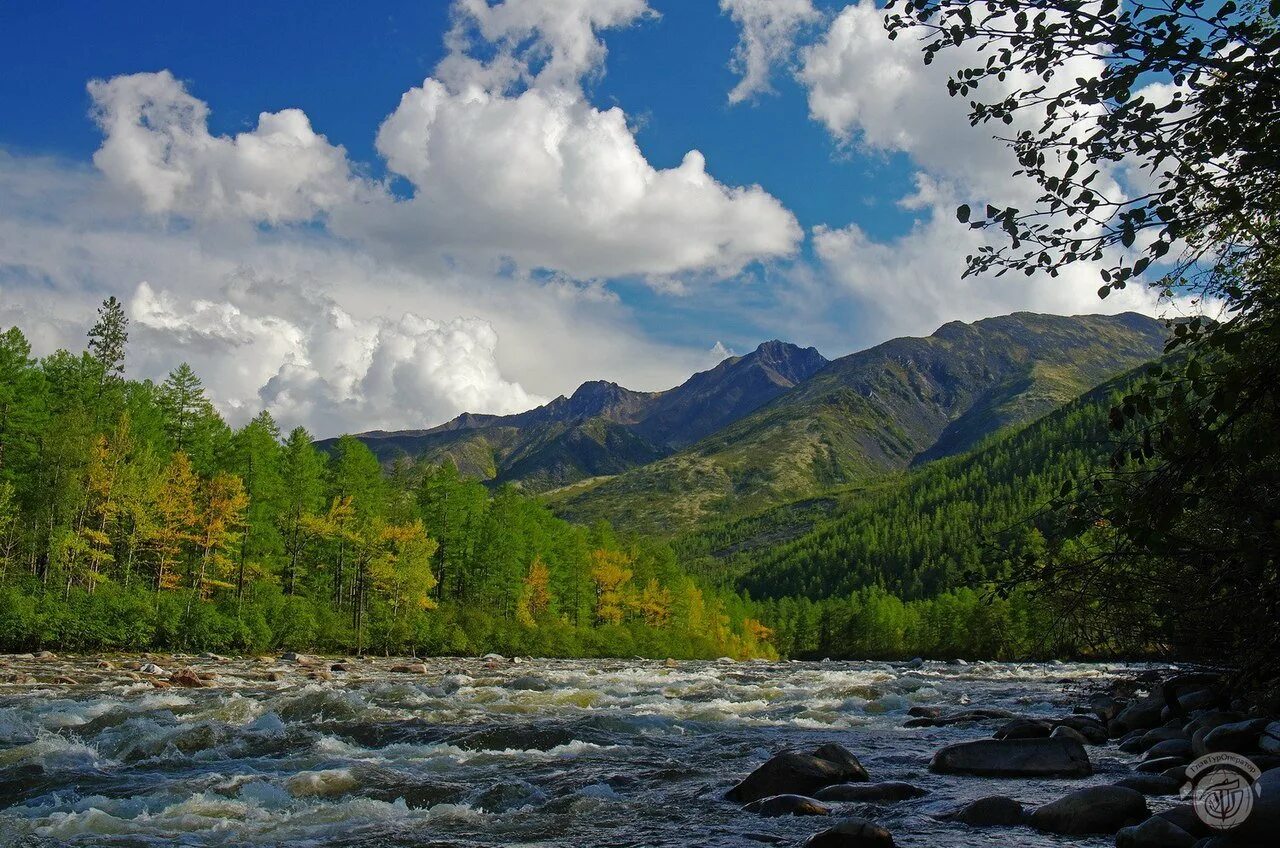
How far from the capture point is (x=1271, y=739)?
42.4 ft

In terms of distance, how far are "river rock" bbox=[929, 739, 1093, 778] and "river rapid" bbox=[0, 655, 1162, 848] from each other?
62 centimetres

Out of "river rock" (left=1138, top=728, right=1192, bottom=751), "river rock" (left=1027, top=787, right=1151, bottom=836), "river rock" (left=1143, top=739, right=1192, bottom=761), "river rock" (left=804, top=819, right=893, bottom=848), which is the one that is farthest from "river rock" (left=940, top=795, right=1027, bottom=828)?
"river rock" (left=1138, top=728, right=1192, bottom=751)

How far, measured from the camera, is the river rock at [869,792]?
14.1m

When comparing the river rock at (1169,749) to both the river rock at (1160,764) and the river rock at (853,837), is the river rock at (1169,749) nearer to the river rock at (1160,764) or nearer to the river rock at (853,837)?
the river rock at (1160,764)

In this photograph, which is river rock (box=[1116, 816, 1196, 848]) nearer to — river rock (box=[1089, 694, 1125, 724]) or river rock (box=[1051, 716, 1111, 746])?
river rock (box=[1051, 716, 1111, 746])

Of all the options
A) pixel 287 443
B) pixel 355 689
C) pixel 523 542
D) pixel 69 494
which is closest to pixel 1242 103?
pixel 355 689

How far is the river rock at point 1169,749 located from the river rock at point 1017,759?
1412mm

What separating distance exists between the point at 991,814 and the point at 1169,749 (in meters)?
7.04

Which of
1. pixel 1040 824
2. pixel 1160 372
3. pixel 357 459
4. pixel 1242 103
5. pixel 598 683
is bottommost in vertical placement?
pixel 598 683

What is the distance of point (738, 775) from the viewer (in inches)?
662

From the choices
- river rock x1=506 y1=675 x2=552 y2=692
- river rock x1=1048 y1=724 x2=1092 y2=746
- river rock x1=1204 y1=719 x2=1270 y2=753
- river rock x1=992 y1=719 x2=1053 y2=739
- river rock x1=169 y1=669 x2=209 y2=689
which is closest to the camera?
river rock x1=1204 y1=719 x2=1270 y2=753

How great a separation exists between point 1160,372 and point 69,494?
59991 millimetres

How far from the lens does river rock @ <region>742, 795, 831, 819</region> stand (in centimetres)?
1300

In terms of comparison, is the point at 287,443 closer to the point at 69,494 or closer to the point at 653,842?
the point at 69,494
